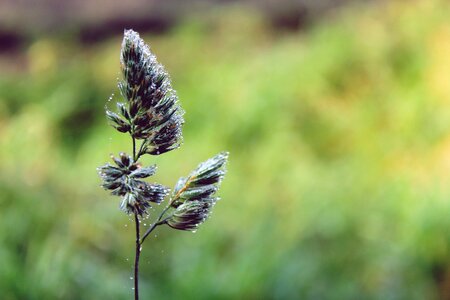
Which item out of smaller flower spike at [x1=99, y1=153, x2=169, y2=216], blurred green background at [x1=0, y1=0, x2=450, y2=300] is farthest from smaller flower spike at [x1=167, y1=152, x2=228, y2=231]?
blurred green background at [x1=0, y1=0, x2=450, y2=300]

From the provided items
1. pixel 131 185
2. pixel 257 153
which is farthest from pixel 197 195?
pixel 257 153

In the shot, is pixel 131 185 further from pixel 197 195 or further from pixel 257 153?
pixel 257 153

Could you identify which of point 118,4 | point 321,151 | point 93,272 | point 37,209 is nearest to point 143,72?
point 93,272

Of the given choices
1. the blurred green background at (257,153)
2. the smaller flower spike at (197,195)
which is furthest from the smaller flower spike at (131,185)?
the blurred green background at (257,153)

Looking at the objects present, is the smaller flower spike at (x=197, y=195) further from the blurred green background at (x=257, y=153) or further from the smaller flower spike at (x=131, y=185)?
the blurred green background at (x=257, y=153)

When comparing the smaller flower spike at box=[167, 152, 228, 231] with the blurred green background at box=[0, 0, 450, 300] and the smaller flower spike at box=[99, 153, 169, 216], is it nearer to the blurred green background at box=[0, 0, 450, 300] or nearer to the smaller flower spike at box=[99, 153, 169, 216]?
the smaller flower spike at box=[99, 153, 169, 216]
